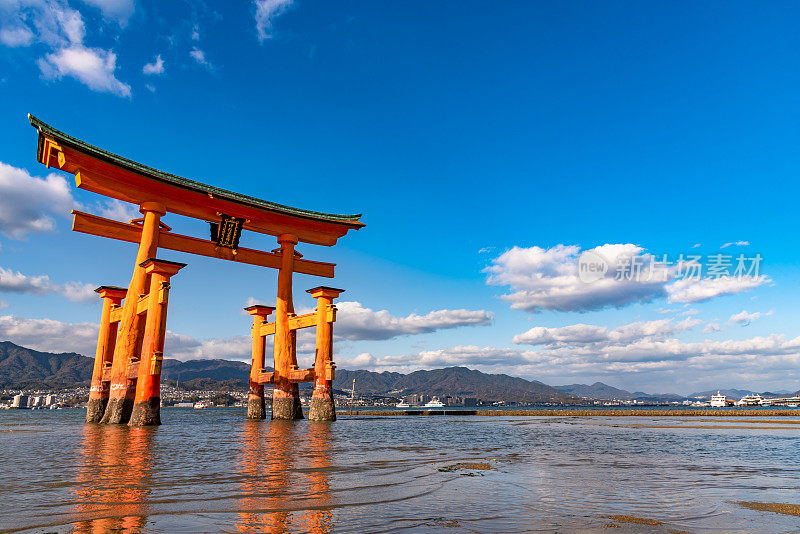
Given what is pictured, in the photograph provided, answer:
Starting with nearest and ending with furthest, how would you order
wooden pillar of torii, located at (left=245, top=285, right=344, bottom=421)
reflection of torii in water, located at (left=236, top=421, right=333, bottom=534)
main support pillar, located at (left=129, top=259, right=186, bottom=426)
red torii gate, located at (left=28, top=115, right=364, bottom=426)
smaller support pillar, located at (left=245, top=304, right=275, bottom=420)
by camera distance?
reflection of torii in water, located at (left=236, top=421, right=333, bottom=534), main support pillar, located at (left=129, top=259, right=186, bottom=426), red torii gate, located at (left=28, top=115, right=364, bottom=426), wooden pillar of torii, located at (left=245, top=285, right=344, bottom=421), smaller support pillar, located at (left=245, top=304, right=275, bottom=420)

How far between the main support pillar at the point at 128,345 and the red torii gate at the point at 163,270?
5cm

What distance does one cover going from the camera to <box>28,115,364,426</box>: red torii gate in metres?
20.7

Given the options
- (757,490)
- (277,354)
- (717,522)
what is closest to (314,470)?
(717,522)

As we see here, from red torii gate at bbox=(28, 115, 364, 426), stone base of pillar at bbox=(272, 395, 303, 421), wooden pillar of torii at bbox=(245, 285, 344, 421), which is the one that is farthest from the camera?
stone base of pillar at bbox=(272, 395, 303, 421)

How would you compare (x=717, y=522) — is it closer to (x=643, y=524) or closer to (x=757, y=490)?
(x=643, y=524)

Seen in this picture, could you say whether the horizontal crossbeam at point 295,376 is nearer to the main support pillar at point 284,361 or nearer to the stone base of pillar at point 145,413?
the main support pillar at point 284,361

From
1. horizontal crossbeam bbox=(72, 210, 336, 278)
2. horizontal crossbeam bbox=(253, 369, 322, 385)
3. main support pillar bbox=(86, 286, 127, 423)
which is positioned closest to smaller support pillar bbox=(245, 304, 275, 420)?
horizontal crossbeam bbox=(253, 369, 322, 385)

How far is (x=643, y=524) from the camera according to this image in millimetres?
4586

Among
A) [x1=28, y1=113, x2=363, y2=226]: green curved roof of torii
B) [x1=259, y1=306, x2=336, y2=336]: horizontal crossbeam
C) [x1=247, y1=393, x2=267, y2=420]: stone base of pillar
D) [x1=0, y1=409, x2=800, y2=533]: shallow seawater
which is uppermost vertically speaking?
[x1=28, y1=113, x2=363, y2=226]: green curved roof of torii

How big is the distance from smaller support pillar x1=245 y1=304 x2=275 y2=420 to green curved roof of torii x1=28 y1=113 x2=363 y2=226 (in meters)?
6.98

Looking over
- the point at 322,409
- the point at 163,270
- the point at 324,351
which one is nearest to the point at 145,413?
the point at 163,270

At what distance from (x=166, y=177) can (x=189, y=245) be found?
4.18 meters

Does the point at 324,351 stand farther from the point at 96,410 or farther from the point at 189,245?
the point at 96,410

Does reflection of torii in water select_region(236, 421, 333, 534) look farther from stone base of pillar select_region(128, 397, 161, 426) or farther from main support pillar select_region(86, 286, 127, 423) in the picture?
main support pillar select_region(86, 286, 127, 423)
